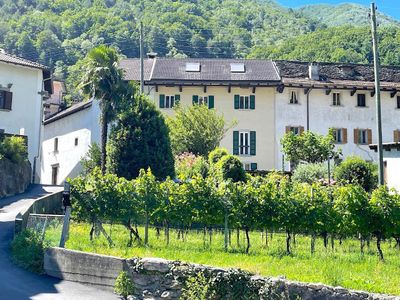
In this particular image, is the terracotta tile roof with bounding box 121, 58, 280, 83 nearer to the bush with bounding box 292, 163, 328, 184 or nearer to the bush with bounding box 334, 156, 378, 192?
the bush with bounding box 292, 163, 328, 184

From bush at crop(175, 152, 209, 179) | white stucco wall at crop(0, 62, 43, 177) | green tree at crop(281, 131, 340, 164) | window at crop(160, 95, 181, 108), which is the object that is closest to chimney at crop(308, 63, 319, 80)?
window at crop(160, 95, 181, 108)

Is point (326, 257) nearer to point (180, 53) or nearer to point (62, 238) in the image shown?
point (62, 238)

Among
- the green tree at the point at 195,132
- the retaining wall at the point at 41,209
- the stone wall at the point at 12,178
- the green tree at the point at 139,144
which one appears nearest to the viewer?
the retaining wall at the point at 41,209

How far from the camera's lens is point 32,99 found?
126ft

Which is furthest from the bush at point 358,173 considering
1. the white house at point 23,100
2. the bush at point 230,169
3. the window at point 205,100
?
the white house at point 23,100

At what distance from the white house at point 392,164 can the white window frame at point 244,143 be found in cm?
1745

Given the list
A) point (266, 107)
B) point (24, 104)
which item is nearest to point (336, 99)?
point (266, 107)

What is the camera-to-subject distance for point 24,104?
3788 centimetres

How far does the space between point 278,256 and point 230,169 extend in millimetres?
12997

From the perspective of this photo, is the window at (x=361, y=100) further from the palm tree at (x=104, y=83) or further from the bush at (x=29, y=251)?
the bush at (x=29, y=251)

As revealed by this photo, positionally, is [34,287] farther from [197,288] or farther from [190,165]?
[190,165]

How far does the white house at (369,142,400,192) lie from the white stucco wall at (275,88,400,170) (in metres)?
16.6

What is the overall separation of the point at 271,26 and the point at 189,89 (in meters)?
78.1

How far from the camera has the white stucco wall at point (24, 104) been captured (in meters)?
36.8
